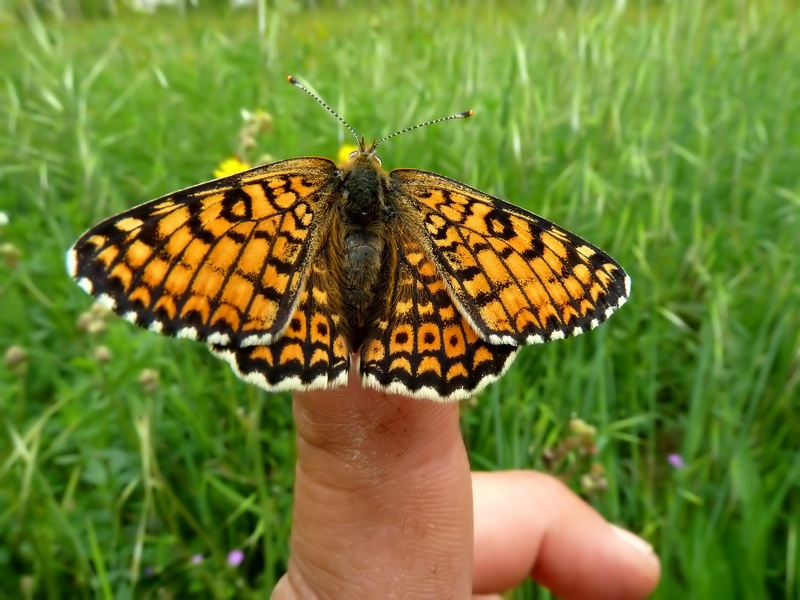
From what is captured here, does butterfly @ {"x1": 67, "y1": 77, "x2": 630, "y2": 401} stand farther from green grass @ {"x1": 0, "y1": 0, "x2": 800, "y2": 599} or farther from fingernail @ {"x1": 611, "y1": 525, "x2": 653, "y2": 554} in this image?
fingernail @ {"x1": 611, "y1": 525, "x2": 653, "y2": 554}

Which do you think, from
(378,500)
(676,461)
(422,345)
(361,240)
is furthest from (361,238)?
(676,461)

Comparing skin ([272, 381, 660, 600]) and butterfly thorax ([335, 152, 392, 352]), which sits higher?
butterfly thorax ([335, 152, 392, 352])

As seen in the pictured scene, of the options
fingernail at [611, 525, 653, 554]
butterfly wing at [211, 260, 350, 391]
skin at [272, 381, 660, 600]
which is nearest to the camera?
butterfly wing at [211, 260, 350, 391]

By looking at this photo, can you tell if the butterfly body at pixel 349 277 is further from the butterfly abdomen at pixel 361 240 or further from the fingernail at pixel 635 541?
the fingernail at pixel 635 541

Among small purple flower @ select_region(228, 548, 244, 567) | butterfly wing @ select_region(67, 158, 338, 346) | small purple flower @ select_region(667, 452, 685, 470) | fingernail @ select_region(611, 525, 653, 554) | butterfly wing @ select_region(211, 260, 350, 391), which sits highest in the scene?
butterfly wing @ select_region(67, 158, 338, 346)

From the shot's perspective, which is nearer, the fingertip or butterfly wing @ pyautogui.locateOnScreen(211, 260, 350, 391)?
butterfly wing @ pyautogui.locateOnScreen(211, 260, 350, 391)

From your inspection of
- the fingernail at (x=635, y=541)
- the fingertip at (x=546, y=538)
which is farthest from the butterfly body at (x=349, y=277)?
the fingernail at (x=635, y=541)

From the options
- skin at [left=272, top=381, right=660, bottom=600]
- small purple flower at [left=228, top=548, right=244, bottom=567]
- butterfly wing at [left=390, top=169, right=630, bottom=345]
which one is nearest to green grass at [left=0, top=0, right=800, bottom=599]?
small purple flower at [left=228, top=548, right=244, bottom=567]
